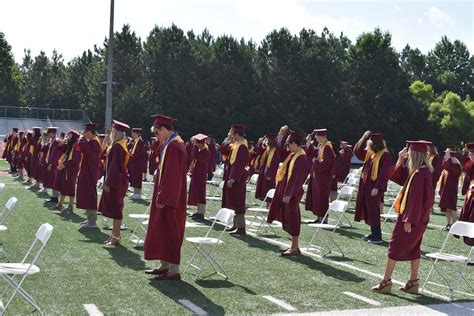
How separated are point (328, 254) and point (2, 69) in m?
62.0

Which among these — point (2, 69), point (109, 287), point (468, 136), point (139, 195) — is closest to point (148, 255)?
point (109, 287)

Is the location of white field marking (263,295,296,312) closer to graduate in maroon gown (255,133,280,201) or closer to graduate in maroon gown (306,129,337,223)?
graduate in maroon gown (306,129,337,223)

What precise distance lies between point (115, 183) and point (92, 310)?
12.9 feet

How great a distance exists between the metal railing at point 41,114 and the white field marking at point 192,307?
4095 cm

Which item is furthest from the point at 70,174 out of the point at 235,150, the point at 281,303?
the point at 281,303

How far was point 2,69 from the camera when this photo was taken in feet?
216

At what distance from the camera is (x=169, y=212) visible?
7609 millimetres

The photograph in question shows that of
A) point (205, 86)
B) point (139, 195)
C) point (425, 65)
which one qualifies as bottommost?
point (139, 195)

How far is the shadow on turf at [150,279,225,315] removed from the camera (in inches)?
252

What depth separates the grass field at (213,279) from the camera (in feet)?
21.3

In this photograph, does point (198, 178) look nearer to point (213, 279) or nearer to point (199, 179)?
point (199, 179)

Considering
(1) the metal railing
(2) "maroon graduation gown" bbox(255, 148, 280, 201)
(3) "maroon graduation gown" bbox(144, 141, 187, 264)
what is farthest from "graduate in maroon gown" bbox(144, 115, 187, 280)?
(1) the metal railing

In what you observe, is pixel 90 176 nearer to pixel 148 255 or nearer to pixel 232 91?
pixel 148 255

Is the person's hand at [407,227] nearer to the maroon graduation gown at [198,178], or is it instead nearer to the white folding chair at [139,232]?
the white folding chair at [139,232]
